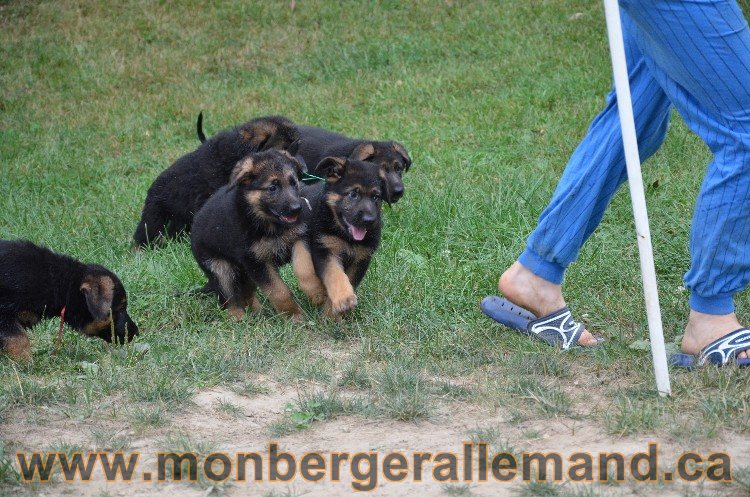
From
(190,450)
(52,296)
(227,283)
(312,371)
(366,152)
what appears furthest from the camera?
(366,152)

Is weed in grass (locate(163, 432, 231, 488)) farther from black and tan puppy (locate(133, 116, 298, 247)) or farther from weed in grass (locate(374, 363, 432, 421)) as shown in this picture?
black and tan puppy (locate(133, 116, 298, 247))

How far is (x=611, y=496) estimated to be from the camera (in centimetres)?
283

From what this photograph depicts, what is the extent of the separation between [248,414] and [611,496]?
4.74 feet

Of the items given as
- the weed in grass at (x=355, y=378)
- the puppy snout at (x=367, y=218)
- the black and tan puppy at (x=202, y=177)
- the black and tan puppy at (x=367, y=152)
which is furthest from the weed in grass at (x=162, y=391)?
the black and tan puppy at (x=202, y=177)

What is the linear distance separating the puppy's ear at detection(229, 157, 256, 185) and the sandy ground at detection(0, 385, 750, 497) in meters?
1.65

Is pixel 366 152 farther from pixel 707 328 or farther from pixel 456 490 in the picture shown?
pixel 456 490

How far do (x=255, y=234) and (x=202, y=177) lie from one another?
1891 millimetres

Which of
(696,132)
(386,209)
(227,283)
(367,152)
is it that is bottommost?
(227,283)

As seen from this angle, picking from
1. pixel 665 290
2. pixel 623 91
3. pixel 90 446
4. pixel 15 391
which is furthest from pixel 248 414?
pixel 665 290

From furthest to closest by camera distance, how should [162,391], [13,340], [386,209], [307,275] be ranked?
[386,209] → [307,275] → [13,340] → [162,391]

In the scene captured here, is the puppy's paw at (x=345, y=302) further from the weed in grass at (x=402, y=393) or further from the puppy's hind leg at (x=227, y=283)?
the weed in grass at (x=402, y=393)

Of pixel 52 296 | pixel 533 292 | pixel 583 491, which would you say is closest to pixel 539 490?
pixel 583 491

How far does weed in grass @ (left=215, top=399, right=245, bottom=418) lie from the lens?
3701mm

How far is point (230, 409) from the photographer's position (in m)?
3.72
